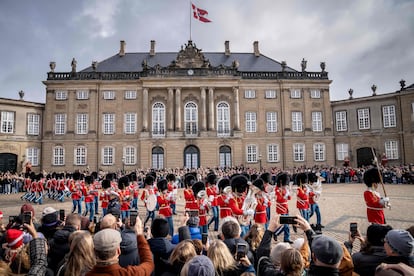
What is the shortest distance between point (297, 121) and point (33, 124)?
107 feet

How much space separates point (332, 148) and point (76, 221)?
118 ft

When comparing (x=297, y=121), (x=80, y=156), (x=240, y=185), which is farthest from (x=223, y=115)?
(x=240, y=185)

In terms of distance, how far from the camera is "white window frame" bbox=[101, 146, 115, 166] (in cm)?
3453

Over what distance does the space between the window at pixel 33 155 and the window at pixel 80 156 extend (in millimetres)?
4652

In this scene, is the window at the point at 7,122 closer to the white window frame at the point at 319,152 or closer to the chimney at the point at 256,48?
the chimney at the point at 256,48

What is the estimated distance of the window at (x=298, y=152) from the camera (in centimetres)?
3559

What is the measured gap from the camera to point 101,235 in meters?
2.72

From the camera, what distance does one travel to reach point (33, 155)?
113 feet

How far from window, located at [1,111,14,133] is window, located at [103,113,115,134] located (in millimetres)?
10291

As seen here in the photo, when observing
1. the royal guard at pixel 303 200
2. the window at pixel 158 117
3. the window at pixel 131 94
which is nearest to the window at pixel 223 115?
the window at pixel 158 117

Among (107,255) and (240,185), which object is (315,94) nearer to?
(240,185)

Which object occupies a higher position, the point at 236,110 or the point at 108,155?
the point at 236,110

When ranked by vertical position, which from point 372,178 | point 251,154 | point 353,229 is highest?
point 251,154

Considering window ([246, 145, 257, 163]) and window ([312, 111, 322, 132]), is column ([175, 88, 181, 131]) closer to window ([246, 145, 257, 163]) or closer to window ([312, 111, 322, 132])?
window ([246, 145, 257, 163])
